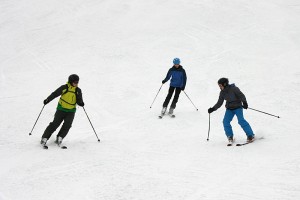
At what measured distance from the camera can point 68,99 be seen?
27.7 feet

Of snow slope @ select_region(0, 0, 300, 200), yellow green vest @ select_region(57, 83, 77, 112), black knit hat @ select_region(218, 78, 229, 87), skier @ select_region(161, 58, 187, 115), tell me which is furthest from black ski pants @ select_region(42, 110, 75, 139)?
skier @ select_region(161, 58, 187, 115)

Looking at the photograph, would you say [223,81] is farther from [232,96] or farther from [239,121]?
[239,121]

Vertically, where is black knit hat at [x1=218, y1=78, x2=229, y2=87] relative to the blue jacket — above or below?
above

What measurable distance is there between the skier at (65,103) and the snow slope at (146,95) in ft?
1.34

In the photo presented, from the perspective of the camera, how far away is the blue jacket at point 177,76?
11208 mm

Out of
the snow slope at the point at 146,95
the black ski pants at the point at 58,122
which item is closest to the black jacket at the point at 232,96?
the snow slope at the point at 146,95

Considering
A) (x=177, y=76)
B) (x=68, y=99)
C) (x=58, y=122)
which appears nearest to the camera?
(x=68, y=99)

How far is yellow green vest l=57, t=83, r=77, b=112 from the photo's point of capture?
8.36 m

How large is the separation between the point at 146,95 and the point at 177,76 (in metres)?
2.64

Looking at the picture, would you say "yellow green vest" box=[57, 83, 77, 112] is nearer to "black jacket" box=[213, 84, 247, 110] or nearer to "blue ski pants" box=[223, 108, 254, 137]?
"black jacket" box=[213, 84, 247, 110]

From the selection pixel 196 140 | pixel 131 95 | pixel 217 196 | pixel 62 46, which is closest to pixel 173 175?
pixel 217 196

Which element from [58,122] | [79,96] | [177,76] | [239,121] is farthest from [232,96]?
[58,122]

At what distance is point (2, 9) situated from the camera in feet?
81.7

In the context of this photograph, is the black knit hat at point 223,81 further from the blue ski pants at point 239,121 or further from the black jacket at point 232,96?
the blue ski pants at point 239,121
